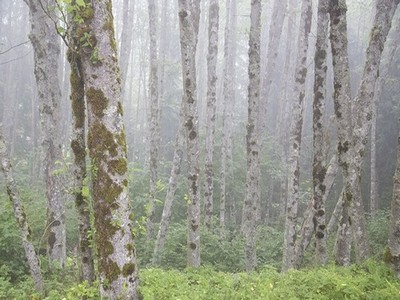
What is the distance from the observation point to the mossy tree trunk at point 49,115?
9406 mm

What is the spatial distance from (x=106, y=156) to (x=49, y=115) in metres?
6.13

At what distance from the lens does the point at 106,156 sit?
425 centimetres

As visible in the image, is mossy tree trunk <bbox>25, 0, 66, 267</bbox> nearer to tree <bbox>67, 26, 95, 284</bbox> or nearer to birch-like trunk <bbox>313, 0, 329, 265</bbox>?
tree <bbox>67, 26, 95, 284</bbox>

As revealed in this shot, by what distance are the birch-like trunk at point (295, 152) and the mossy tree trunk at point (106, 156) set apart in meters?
6.09

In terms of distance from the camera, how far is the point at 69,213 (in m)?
14.4

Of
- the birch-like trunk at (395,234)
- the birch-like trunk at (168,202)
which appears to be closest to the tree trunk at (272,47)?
the birch-like trunk at (168,202)

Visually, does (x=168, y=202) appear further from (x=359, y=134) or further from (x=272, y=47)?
(x=272, y=47)

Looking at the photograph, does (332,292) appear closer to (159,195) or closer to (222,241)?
(222,241)

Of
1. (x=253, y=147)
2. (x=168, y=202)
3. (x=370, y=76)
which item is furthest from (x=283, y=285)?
(x=168, y=202)

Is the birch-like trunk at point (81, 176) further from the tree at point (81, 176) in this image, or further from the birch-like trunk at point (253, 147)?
the birch-like trunk at point (253, 147)

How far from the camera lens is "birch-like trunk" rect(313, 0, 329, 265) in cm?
755

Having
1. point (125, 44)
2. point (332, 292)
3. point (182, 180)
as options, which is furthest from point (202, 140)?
point (332, 292)

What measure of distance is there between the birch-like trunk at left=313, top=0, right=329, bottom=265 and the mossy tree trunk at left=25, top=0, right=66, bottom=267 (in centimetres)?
628

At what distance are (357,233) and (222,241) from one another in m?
6.22
